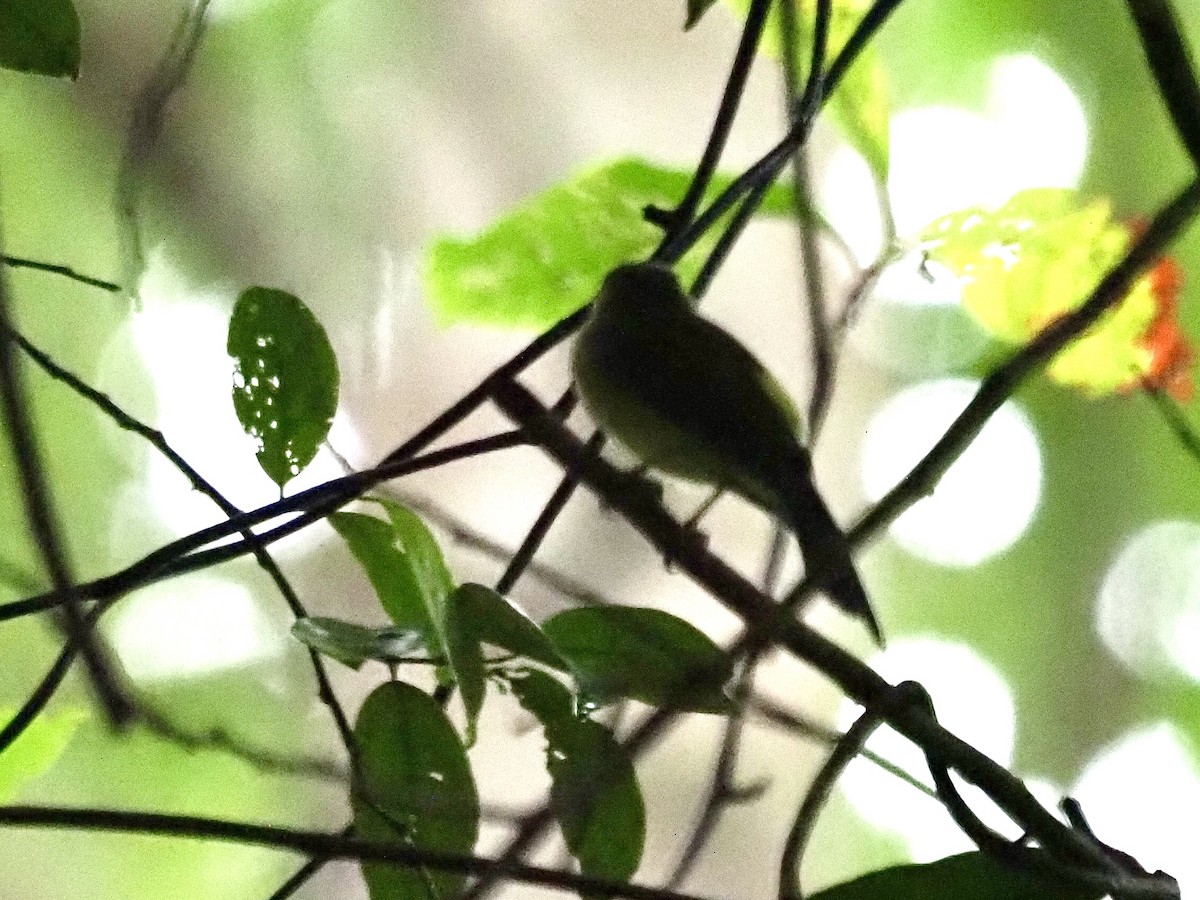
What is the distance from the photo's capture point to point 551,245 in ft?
2.41

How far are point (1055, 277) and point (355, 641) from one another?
511 mm

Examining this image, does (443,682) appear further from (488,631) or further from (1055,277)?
(1055,277)

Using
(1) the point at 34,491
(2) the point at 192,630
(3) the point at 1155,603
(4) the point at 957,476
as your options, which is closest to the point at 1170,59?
(1) the point at 34,491

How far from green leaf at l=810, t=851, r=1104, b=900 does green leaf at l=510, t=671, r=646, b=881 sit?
0.09 m

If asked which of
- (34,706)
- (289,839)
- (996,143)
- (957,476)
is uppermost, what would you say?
(996,143)

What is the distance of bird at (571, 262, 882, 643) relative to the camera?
820 mm

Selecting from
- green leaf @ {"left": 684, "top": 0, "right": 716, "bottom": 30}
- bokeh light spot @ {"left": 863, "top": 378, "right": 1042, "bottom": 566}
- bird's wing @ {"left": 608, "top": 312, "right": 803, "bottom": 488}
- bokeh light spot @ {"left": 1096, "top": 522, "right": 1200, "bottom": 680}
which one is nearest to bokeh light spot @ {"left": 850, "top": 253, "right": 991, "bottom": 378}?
bokeh light spot @ {"left": 863, "top": 378, "right": 1042, "bottom": 566}

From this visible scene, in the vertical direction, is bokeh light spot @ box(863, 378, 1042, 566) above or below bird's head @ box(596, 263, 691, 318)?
above

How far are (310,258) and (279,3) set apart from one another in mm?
299

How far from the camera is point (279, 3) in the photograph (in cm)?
140

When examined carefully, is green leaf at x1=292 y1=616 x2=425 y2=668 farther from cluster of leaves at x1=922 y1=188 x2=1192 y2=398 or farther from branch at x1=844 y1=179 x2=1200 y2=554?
cluster of leaves at x1=922 y1=188 x2=1192 y2=398

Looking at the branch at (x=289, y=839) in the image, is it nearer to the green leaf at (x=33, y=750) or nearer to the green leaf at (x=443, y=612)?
the green leaf at (x=443, y=612)

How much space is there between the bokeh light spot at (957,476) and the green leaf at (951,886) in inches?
44.8

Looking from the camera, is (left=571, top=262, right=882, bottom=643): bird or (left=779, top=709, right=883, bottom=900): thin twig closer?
(left=779, top=709, right=883, bottom=900): thin twig
